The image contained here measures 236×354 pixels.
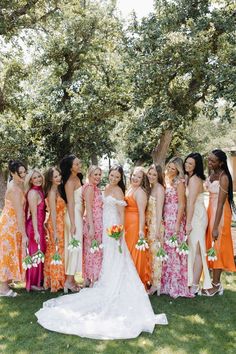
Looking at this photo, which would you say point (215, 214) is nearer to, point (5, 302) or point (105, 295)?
point (105, 295)

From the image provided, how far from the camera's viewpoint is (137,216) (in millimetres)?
6500

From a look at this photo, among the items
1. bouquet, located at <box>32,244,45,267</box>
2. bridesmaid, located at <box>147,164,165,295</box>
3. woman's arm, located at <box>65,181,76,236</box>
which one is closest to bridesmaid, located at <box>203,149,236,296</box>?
bridesmaid, located at <box>147,164,165,295</box>

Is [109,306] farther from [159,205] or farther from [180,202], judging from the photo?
[180,202]

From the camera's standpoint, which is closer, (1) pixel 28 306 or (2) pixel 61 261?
(1) pixel 28 306

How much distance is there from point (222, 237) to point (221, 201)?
2.22 ft

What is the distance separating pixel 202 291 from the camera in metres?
6.62

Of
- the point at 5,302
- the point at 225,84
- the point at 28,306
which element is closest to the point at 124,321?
the point at 28,306

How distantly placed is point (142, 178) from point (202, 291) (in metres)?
2.19

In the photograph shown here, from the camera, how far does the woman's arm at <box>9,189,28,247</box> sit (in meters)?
6.34

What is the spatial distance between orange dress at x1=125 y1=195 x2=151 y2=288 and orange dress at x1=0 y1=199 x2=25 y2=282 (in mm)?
1832

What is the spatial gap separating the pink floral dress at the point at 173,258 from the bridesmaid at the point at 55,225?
1.76 metres

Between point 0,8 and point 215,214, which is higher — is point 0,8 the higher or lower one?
the higher one

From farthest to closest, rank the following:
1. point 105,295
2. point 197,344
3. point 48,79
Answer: point 48,79
point 105,295
point 197,344

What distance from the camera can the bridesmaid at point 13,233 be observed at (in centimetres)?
635
